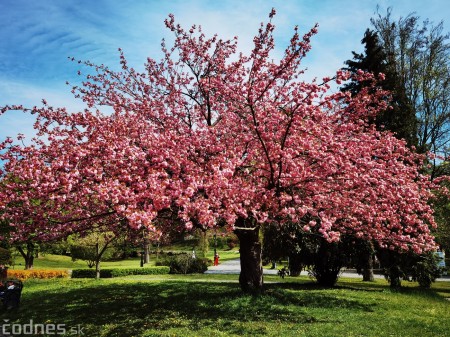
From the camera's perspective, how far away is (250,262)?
13.0 m

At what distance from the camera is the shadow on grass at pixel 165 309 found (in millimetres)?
9211

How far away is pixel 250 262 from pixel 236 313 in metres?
2.98

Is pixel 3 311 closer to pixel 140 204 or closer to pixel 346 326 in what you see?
pixel 140 204

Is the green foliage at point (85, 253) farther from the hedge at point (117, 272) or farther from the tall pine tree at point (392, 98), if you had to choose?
the tall pine tree at point (392, 98)

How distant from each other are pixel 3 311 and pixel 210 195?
945 centimetres

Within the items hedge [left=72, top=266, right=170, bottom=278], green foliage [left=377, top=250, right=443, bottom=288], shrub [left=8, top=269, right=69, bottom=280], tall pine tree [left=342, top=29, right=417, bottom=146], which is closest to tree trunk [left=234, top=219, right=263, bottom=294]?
green foliage [left=377, top=250, right=443, bottom=288]

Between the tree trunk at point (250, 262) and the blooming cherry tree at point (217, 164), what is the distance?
5 centimetres

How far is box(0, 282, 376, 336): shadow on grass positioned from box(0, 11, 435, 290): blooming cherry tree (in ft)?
6.54

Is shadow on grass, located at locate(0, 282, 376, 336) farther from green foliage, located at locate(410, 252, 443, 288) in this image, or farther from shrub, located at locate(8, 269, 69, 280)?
shrub, located at locate(8, 269, 69, 280)

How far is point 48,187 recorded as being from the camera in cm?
741

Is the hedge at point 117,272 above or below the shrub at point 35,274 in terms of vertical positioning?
below

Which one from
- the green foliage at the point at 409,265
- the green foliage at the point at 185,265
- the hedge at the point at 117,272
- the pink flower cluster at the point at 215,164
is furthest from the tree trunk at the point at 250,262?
the hedge at the point at 117,272

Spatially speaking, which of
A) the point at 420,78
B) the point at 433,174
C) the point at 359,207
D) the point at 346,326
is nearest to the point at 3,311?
the point at 346,326

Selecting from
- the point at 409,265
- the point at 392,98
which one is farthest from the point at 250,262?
the point at 392,98
